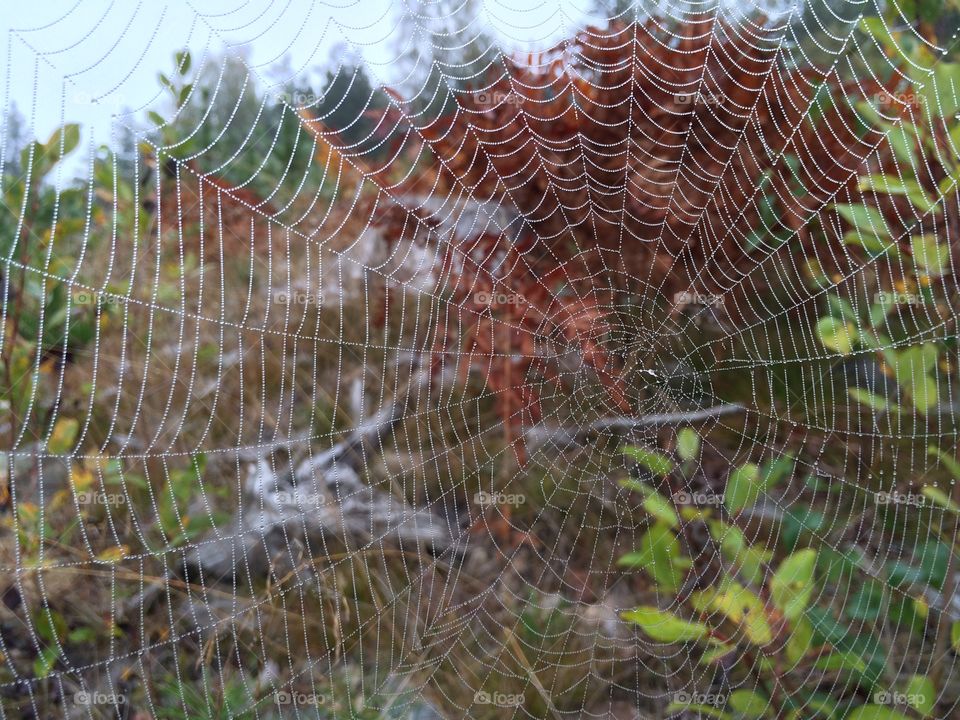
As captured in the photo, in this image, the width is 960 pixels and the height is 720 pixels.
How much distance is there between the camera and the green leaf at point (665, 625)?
183 cm

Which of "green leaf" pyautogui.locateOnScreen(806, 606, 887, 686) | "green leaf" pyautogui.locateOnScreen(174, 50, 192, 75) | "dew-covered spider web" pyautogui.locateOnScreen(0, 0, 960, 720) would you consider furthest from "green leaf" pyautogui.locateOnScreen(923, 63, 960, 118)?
"green leaf" pyautogui.locateOnScreen(174, 50, 192, 75)

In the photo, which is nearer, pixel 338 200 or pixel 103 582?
pixel 103 582

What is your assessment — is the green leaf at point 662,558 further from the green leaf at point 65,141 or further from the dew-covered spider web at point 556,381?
the green leaf at point 65,141

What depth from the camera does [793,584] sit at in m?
1.88

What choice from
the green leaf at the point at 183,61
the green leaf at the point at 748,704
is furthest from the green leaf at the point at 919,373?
the green leaf at the point at 183,61

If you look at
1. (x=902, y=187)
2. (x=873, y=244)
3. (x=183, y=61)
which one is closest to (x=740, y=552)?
(x=873, y=244)

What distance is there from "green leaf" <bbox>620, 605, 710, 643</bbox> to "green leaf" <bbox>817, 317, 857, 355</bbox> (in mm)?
697

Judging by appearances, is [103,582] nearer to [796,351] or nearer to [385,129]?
[385,129]

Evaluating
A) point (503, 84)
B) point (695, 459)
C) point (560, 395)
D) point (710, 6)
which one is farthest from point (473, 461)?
point (710, 6)

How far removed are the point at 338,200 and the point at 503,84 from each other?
1.75 feet

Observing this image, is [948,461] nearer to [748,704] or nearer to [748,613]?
[748,613]

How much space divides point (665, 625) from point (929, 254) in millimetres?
1010

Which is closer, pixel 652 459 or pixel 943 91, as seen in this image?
pixel 943 91

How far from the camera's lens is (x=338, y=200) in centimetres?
238
